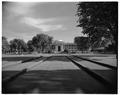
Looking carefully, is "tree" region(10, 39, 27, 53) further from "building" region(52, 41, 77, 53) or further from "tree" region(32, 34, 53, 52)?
"building" region(52, 41, 77, 53)

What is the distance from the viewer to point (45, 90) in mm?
7387

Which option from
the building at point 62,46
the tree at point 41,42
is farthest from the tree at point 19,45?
the building at point 62,46

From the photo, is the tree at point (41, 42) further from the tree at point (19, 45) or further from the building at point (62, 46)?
the building at point (62, 46)

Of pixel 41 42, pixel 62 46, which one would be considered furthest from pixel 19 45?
pixel 62 46

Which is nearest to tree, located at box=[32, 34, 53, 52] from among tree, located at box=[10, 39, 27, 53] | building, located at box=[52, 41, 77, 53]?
tree, located at box=[10, 39, 27, 53]

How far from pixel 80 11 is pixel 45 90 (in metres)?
20.0

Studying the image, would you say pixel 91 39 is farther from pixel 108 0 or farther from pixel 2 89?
pixel 2 89

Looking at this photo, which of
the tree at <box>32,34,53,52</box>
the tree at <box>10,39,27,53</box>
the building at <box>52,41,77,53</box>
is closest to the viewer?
the tree at <box>32,34,53,52</box>

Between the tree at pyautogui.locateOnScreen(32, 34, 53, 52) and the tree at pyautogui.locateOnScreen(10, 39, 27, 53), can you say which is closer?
the tree at pyautogui.locateOnScreen(32, 34, 53, 52)

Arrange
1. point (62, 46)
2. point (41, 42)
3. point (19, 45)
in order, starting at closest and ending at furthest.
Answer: point (41, 42) → point (19, 45) → point (62, 46)

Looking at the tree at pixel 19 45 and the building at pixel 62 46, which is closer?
the tree at pixel 19 45

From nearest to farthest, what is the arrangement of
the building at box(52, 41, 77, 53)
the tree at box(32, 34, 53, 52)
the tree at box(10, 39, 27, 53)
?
1. the tree at box(32, 34, 53, 52)
2. the tree at box(10, 39, 27, 53)
3. the building at box(52, 41, 77, 53)

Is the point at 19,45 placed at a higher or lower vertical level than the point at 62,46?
higher

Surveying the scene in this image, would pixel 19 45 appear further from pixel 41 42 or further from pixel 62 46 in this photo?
pixel 62 46
